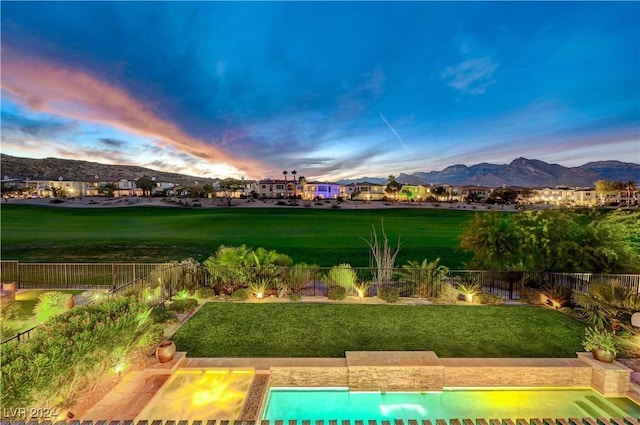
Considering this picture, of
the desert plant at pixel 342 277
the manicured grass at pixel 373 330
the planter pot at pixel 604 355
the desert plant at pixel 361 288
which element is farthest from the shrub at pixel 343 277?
the planter pot at pixel 604 355

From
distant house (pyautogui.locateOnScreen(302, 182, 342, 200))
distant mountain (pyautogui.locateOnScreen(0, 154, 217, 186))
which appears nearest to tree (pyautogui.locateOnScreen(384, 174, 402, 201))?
distant house (pyautogui.locateOnScreen(302, 182, 342, 200))

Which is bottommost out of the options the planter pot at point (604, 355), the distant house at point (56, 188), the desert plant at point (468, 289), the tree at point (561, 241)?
the desert plant at point (468, 289)

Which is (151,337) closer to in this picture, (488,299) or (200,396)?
(200,396)

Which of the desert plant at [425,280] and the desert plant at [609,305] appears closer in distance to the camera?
the desert plant at [609,305]

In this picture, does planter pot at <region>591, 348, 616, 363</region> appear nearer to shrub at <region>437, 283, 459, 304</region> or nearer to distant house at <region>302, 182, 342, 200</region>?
shrub at <region>437, 283, 459, 304</region>

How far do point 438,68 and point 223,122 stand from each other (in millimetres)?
21199

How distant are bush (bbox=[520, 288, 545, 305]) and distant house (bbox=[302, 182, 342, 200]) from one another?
7996 centimetres

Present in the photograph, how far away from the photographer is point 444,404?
19.7 feet

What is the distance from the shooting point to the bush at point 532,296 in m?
11.3

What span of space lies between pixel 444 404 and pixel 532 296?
7813 millimetres

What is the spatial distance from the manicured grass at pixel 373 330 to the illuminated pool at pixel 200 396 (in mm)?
982

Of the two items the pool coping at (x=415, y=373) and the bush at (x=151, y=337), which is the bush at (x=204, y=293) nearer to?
the bush at (x=151, y=337)

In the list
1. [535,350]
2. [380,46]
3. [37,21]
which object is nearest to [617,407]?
[535,350]

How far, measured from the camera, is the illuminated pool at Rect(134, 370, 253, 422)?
499 cm
